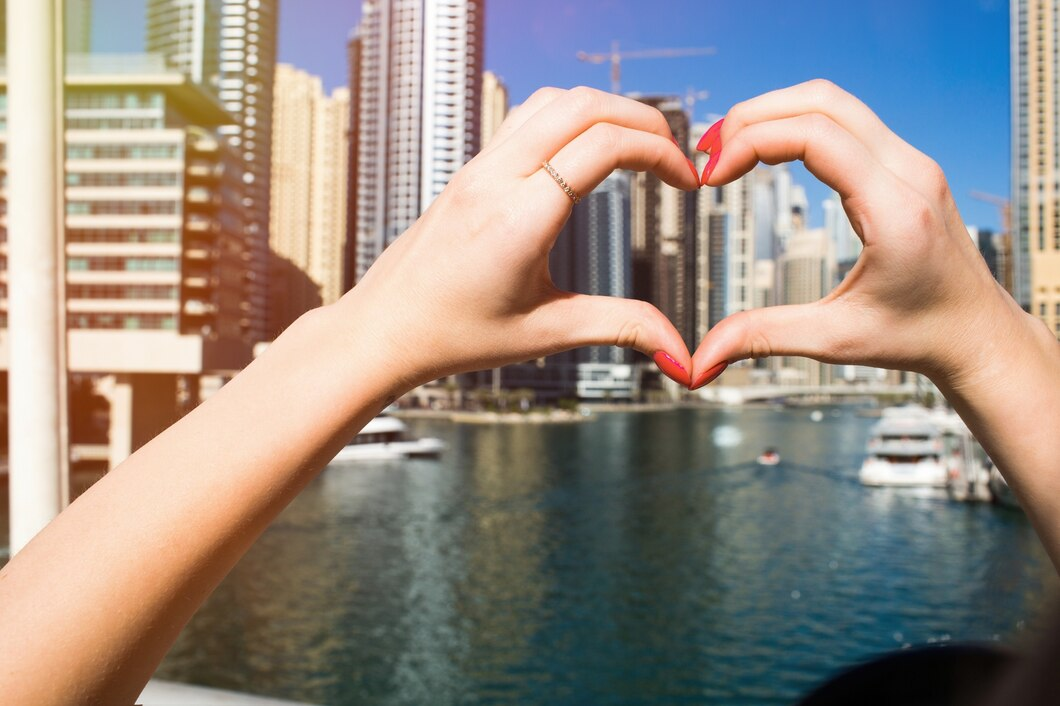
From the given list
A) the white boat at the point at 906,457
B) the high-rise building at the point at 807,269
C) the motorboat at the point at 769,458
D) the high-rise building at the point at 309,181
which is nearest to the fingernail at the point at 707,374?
the high-rise building at the point at 309,181

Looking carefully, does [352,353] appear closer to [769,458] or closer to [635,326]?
[635,326]

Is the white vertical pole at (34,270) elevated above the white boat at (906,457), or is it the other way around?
the white vertical pole at (34,270)

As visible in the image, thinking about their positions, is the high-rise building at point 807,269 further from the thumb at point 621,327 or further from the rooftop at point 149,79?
the thumb at point 621,327

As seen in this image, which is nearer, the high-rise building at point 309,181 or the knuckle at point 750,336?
the knuckle at point 750,336

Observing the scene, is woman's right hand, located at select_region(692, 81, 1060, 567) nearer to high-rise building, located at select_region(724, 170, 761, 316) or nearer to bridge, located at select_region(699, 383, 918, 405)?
bridge, located at select_region(699, 383, 918, 405)

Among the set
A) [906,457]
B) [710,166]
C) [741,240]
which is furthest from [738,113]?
[741,240]

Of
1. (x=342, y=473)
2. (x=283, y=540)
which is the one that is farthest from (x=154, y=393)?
(x=342, y=473)

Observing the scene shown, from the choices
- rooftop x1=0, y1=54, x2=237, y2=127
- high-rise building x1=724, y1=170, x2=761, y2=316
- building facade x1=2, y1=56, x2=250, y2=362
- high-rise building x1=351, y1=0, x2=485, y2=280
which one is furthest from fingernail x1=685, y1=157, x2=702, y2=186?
high-rise building x1=724, y1=170, x2=761, y2=316

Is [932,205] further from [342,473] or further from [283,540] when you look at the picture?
[342,473]
